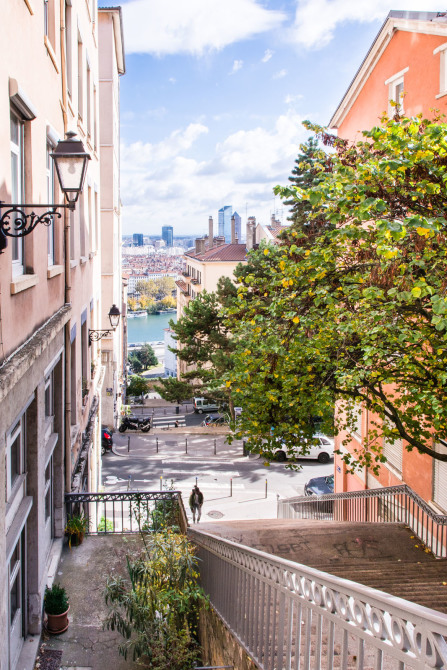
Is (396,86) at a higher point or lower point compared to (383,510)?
higher

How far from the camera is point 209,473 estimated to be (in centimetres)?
2691

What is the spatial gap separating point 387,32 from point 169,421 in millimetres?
34821

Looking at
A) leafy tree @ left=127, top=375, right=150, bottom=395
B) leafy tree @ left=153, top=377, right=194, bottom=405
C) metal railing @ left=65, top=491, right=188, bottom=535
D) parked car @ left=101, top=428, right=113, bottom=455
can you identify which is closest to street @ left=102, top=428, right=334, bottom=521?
parked car @ left=101, top=428, right=113, bottom=455

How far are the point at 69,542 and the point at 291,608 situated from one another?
6.30 m

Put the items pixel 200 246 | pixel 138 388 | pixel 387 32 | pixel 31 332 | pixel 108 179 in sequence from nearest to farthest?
pixel 31 332, pixel 387 32, pixel 108 179, pixel 138 388, pixel 200 246

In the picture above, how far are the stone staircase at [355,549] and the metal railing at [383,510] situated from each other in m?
0.36

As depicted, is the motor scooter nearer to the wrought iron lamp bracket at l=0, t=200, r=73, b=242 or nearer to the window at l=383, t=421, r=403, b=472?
the window at l=383, t=421, r=403, b=472

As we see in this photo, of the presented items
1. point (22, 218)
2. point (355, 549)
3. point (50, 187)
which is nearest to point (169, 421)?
point (355, 549)

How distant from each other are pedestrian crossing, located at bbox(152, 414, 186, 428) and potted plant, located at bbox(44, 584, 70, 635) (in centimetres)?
3338

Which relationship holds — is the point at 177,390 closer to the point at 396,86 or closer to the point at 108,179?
the point at 108,179

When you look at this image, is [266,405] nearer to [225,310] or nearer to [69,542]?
[225,310]

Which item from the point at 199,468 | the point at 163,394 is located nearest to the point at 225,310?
the point at 199,468

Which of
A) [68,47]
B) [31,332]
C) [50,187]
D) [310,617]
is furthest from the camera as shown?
[68,47]

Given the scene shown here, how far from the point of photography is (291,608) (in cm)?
413
